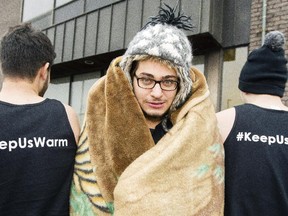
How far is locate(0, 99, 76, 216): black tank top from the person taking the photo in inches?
88.8

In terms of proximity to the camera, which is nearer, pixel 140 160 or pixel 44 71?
pixel 140 160

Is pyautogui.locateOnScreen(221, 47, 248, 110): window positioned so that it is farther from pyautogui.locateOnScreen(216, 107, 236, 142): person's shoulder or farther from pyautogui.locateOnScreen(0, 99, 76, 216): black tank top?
pyautogui.locateOnScreen(0, 99, 76, 216): black tank top

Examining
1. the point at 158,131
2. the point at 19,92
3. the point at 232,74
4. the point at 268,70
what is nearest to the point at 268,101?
the point at 268,70

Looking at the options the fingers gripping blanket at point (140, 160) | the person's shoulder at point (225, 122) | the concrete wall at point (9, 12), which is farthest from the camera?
the concrete wall at point (9, 12)

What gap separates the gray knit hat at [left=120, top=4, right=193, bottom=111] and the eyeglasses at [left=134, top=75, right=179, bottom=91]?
0.15ft

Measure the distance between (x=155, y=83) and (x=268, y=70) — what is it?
2.26ft

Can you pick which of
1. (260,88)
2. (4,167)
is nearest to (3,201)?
(4,167)

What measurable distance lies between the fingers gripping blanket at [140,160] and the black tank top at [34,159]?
10 cm

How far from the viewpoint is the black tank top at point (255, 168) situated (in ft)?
7.81

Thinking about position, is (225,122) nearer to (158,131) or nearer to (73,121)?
(158,131)

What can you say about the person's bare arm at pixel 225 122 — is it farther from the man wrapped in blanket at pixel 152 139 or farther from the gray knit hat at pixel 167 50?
the gray knit hat at pixel 167 50

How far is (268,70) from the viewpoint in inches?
102

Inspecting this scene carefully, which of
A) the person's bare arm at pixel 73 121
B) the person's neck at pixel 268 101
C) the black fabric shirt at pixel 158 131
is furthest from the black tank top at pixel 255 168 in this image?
the person's bare arm at pixel 73 121

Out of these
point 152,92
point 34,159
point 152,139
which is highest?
point 152,92
